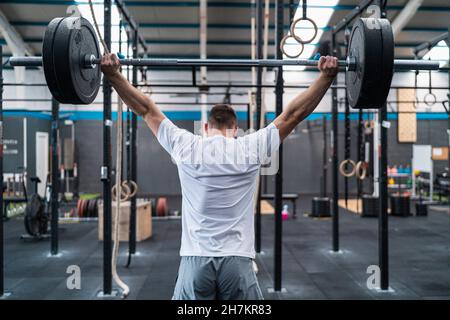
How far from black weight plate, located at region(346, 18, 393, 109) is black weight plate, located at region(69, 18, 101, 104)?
105cm

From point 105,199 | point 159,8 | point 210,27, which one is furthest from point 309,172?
point 105,199

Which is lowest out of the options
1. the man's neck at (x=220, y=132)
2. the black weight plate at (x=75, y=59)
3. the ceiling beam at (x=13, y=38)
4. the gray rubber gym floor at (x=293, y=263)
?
the gray rubber gym floor at (x=293, y=263)

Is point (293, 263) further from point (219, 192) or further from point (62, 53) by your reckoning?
point (62, 53)

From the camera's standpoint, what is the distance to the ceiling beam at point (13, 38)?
7629 mm

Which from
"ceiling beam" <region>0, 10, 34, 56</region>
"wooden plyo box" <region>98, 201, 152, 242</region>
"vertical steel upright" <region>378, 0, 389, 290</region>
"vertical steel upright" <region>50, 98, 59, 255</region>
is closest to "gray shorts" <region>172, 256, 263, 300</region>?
"vertical steel upright" <region>378, 0, 389, 290</region>

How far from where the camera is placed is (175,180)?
9.98 meters

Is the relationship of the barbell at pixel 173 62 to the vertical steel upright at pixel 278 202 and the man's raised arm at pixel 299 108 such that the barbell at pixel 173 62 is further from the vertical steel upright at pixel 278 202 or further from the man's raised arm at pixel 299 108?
the vertical steel upright at pixel 278 202

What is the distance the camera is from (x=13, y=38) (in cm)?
795

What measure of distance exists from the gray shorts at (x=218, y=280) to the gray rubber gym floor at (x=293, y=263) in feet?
5.98

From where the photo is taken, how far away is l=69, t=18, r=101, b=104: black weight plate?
4.83 feet

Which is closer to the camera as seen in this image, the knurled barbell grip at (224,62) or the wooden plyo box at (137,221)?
the knurled barbell grip at (224,62)

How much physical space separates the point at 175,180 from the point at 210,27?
149 inches

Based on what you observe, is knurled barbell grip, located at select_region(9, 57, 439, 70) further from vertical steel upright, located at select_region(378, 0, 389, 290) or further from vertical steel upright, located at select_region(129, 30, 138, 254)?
vertical steel upright, located at select_region(129, 30, 138, 254)

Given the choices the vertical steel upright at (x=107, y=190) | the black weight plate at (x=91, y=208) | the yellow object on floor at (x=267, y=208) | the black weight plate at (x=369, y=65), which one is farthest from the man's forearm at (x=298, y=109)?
the yellow object on floor at (x=267, y=208)
